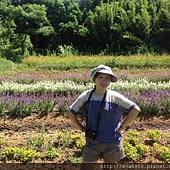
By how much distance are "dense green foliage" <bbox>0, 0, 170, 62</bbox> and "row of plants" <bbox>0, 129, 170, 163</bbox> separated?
14094 millimetres

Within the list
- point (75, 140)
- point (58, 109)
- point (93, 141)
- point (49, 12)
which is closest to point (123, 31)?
point (49, 12)

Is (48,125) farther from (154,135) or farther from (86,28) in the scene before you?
(86,28)

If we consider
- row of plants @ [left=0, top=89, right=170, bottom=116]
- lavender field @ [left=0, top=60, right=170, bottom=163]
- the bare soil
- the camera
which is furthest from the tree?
the camera

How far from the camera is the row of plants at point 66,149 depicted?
367cm

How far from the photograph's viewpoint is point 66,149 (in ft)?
13.4

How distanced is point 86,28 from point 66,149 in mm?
21143

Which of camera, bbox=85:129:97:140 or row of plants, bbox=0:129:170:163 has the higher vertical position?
camera, bbox=85:129:97:140

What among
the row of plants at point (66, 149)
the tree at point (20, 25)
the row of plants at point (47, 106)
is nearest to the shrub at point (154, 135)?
the row of plants at point (66, 149)

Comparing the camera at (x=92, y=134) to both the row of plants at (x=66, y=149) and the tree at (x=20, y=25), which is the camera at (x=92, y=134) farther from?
the tree at (x=20, y=25)

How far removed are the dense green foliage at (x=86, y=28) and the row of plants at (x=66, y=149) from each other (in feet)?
46.2

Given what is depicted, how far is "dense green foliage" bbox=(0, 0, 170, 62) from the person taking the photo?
1870 centimetres

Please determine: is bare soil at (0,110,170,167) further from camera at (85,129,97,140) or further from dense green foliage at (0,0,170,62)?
dense green foliage at (0,0,170,62)

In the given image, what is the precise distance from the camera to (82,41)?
82.9 ft

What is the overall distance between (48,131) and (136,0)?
23.0 metres
